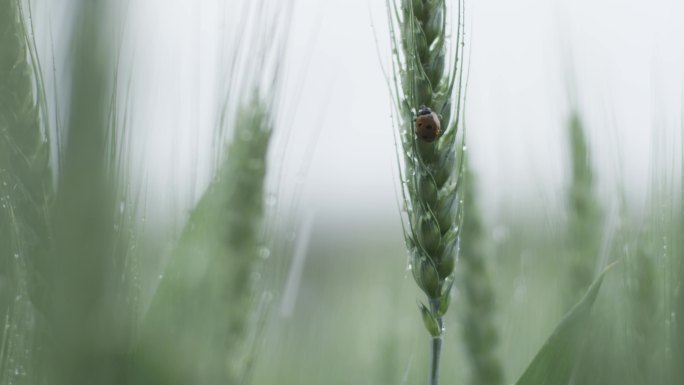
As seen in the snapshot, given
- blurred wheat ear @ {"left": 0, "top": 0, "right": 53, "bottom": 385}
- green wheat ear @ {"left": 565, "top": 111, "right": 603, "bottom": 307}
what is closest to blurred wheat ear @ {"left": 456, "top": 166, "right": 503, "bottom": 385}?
green wheat ear @ {"left": 565, "top": 111, "right": 603, "bottom": 307}

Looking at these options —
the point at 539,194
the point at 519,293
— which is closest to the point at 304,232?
the point at 519,293

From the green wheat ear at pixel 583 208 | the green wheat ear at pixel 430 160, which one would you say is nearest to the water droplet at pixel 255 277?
the green wheat ear at pixel 430 160

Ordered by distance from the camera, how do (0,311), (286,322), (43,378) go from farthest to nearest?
(286,322) < (0,311) < (43,378)

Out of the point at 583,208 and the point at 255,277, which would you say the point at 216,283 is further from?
the point at 583,208

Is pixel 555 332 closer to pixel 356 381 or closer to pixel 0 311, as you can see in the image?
pixel 0 311

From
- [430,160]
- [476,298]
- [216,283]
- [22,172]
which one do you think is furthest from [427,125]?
[476,298]

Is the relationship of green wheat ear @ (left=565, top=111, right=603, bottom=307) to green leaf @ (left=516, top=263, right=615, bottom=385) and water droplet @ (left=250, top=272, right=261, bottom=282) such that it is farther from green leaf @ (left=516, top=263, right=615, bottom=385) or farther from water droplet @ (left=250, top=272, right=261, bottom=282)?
water droplet @ (left=250, top=272, right=261, bottom=282)
